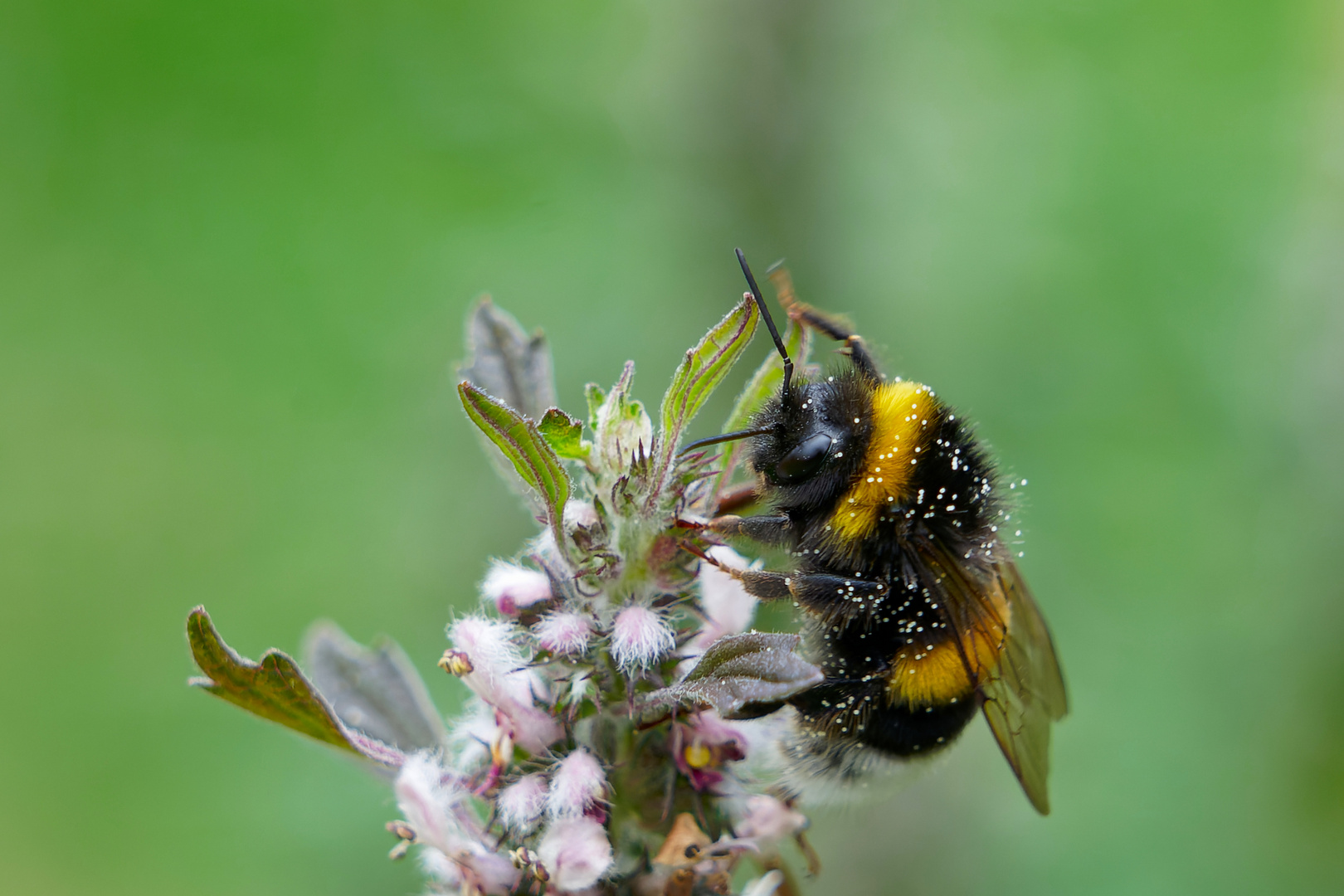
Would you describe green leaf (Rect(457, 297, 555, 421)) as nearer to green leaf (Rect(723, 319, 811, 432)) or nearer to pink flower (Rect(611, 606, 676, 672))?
green leaf (Rect(723, 319, 811, 432))

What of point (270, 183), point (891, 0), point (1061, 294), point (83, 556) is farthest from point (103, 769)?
point (891, 0)

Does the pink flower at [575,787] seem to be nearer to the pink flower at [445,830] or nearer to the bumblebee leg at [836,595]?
the pink flower at [445,830]

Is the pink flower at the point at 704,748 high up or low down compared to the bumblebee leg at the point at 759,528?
down

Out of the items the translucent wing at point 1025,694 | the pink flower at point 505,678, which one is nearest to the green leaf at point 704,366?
the pink flower at point 505,678

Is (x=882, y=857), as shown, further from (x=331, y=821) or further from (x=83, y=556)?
(x=83, y=556)

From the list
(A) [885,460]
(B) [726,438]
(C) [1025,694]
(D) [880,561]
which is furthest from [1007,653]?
(B) [726,438]
